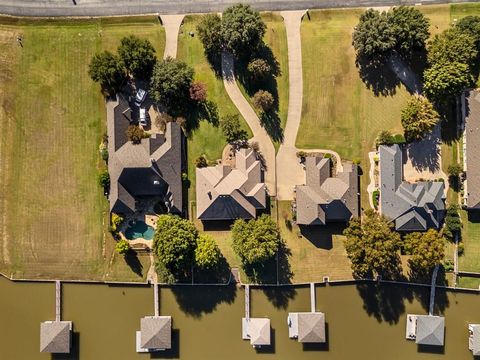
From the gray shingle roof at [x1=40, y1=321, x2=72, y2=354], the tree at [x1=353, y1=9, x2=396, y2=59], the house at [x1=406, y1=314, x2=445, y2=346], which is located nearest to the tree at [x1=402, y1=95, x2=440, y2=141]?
the tree at [x1=353, y1=9, x2=396, y2=59]

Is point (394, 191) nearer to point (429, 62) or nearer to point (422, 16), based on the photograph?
point (429, 62)

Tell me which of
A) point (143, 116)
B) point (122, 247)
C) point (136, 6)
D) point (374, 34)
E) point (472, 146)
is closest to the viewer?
point (374, 34)

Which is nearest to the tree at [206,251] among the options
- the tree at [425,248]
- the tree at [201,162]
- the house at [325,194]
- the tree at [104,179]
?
the tree at [201,162]

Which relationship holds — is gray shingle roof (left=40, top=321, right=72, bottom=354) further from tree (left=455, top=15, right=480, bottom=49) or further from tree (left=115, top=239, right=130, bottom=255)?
tree (left=455, top=15, right=480, bottom=49)

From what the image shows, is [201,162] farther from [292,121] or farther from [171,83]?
[292,121]

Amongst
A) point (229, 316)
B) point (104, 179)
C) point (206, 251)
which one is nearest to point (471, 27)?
point (206, 251)

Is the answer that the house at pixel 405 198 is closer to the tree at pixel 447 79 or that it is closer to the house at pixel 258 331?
the tree at pixel 447 79

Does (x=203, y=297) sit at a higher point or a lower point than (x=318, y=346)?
higher

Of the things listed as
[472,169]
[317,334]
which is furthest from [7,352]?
[472,169]
